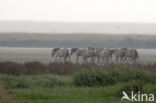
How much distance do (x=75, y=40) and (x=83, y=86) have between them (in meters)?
47.1

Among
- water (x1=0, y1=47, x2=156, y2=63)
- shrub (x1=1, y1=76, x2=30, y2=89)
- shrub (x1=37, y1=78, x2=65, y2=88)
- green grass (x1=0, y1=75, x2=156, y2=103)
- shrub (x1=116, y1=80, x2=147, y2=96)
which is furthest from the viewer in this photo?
water (x1=0, y1=47, x2=156, y2=63)

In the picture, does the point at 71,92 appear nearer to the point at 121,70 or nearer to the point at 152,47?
the point at 121,70

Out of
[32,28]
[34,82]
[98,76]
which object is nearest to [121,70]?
[98,76]

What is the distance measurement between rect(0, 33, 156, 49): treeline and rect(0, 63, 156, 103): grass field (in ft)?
130

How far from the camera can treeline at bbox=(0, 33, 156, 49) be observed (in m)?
61.1

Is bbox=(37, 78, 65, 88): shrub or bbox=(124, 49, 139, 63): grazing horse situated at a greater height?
bbox=(124, 49, 139, 63): grazing horse

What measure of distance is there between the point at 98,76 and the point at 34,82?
2.15 metres

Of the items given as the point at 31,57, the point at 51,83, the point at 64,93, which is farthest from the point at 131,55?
the point at 64,93

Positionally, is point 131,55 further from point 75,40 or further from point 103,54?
point 75,40

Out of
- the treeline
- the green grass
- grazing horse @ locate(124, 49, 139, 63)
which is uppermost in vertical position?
the treeline

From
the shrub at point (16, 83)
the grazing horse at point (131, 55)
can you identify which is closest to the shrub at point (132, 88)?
the shrub at point (16, 83)

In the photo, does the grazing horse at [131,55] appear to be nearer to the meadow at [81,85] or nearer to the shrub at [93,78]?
the meadow at [81,85]

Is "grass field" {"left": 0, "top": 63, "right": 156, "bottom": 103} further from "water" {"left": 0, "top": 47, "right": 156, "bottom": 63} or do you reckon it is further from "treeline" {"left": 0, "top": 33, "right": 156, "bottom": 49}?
"treeline" {"left": 0, "top": 33, "right": 156, "bottom": 49}

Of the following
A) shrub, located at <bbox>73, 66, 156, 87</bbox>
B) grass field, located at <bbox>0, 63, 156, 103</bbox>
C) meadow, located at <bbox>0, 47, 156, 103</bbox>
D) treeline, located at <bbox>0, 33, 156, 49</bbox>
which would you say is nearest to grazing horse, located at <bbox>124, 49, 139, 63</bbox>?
meadow, located at <bbox>0, 47, 156, 103</bbox>
